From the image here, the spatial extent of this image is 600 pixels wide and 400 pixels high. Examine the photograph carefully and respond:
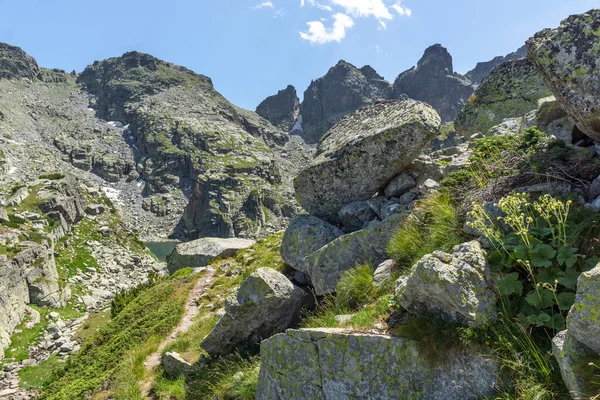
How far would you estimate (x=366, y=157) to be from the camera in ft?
43.1

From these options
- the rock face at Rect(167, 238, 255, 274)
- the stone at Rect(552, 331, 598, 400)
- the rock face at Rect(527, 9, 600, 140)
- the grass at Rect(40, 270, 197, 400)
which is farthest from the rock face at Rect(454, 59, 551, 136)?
the rock face at Rect(167, 238, 255, 274)

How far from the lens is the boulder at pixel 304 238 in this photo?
496 inches

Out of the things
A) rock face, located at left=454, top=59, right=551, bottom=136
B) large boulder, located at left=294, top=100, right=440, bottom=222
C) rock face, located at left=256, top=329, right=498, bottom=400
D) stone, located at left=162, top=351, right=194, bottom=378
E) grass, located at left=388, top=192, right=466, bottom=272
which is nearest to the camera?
rock face, located at left=256, top=329, right=498, bottom=400

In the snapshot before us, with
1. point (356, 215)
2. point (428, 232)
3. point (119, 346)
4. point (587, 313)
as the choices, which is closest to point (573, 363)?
point (587, 313)

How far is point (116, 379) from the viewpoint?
12594 millimetres

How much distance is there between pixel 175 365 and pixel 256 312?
3.70 meters

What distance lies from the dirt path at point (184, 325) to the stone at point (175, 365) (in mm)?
681

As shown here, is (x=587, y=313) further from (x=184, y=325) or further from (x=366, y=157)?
(x=184, y=325)

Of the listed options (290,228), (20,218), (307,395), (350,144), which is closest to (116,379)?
(290,228)

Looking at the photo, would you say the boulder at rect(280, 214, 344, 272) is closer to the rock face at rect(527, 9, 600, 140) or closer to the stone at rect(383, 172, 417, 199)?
the stone at rect(383, 172, 417, 199)

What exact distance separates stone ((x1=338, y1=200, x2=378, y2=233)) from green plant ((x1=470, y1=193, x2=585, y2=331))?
6817 mm

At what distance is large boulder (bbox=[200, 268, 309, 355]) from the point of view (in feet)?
35.6

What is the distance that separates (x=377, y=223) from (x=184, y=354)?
8.52m

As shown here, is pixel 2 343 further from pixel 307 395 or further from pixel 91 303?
pixel 307 395
